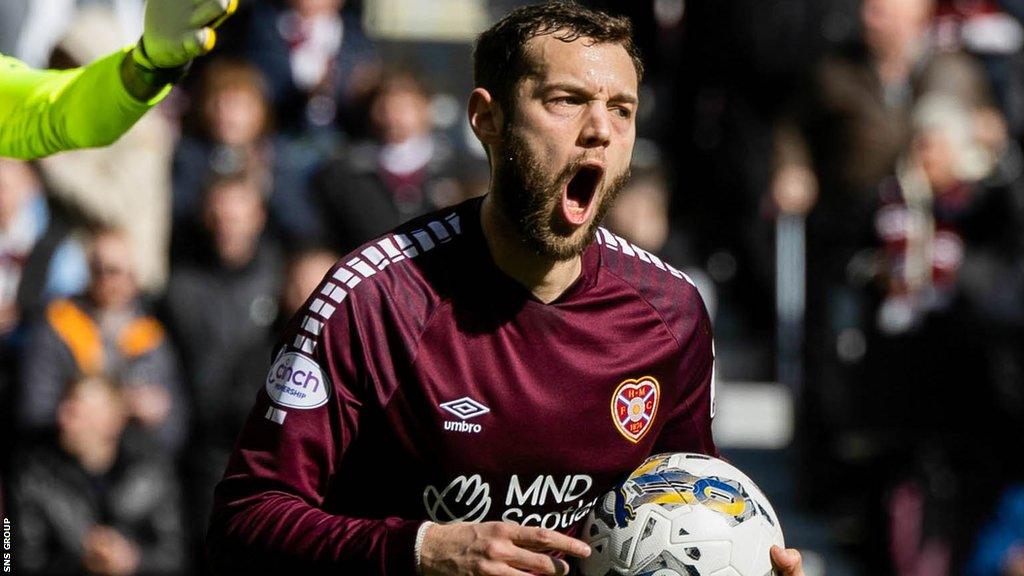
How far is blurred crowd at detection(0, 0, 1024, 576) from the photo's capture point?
8578 millimetres

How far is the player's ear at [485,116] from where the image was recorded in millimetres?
4336

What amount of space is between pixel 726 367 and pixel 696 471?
18.5 feet

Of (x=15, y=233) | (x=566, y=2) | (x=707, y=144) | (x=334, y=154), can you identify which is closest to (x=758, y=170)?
(x=707, y=144)

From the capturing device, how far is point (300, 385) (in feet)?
13.3

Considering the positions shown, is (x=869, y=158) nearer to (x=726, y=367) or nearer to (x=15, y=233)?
(x=726, y=367)

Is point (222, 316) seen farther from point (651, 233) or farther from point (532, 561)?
point (532, 561)

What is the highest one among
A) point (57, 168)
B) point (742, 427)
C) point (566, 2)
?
point (566, 2)

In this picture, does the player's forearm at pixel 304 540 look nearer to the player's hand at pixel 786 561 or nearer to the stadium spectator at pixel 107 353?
the player's hand at pixel 786 561

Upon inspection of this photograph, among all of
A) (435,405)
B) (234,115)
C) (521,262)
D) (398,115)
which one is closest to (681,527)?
(435,405)

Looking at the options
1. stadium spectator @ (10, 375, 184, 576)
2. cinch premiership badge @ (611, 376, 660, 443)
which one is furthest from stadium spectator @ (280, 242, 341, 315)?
cinch premiership badge @ (611, 376, 660, 443)

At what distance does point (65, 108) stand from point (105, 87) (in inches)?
6.0

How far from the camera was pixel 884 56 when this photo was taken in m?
9.62

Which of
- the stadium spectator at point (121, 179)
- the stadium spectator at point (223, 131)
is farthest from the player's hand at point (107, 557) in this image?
the stadium spectator at point (223, 131)

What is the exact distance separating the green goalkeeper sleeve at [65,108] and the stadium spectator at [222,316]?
13.5 feet
